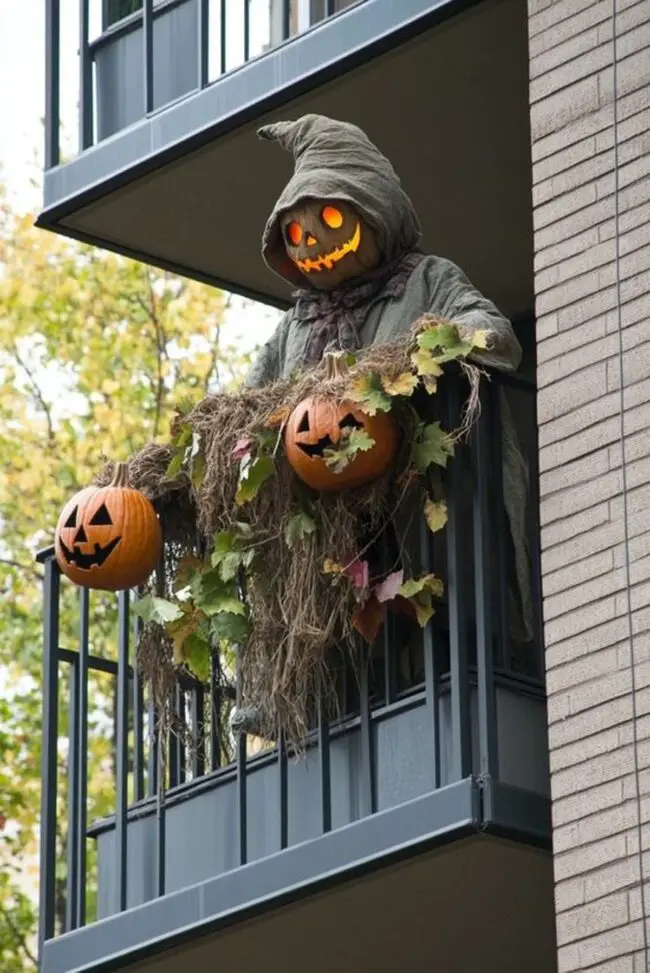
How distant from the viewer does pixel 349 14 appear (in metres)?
10.7

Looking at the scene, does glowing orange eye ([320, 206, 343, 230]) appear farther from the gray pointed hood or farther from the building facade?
the building facade

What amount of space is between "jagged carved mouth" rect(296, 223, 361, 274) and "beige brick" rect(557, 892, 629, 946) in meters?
2.79

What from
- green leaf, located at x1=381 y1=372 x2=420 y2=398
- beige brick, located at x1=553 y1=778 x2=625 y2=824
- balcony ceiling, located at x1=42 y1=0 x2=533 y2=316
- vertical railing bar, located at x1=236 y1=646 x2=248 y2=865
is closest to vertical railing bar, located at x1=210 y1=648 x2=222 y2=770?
vertical railing bar, located at x1=236 y1=646 x2=248 y2=865

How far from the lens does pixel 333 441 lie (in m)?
9.12

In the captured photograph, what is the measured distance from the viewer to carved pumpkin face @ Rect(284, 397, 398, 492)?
913 cm

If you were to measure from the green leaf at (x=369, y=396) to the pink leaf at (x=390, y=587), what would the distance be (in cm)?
53

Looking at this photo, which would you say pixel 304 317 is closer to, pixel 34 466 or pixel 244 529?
pixel 244 529

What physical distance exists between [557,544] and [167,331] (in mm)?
15438

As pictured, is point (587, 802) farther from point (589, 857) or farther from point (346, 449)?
point (346, 449)

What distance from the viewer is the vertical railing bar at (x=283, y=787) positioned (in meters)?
9.40

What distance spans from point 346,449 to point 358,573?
1.39ft

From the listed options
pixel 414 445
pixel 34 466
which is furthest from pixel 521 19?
pixel 34 466

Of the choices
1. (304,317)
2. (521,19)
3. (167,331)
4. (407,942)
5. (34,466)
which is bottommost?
Result: (407,942)

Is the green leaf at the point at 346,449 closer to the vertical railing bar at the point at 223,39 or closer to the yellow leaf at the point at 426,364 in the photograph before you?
the yellow leaf at the point at 426,364
